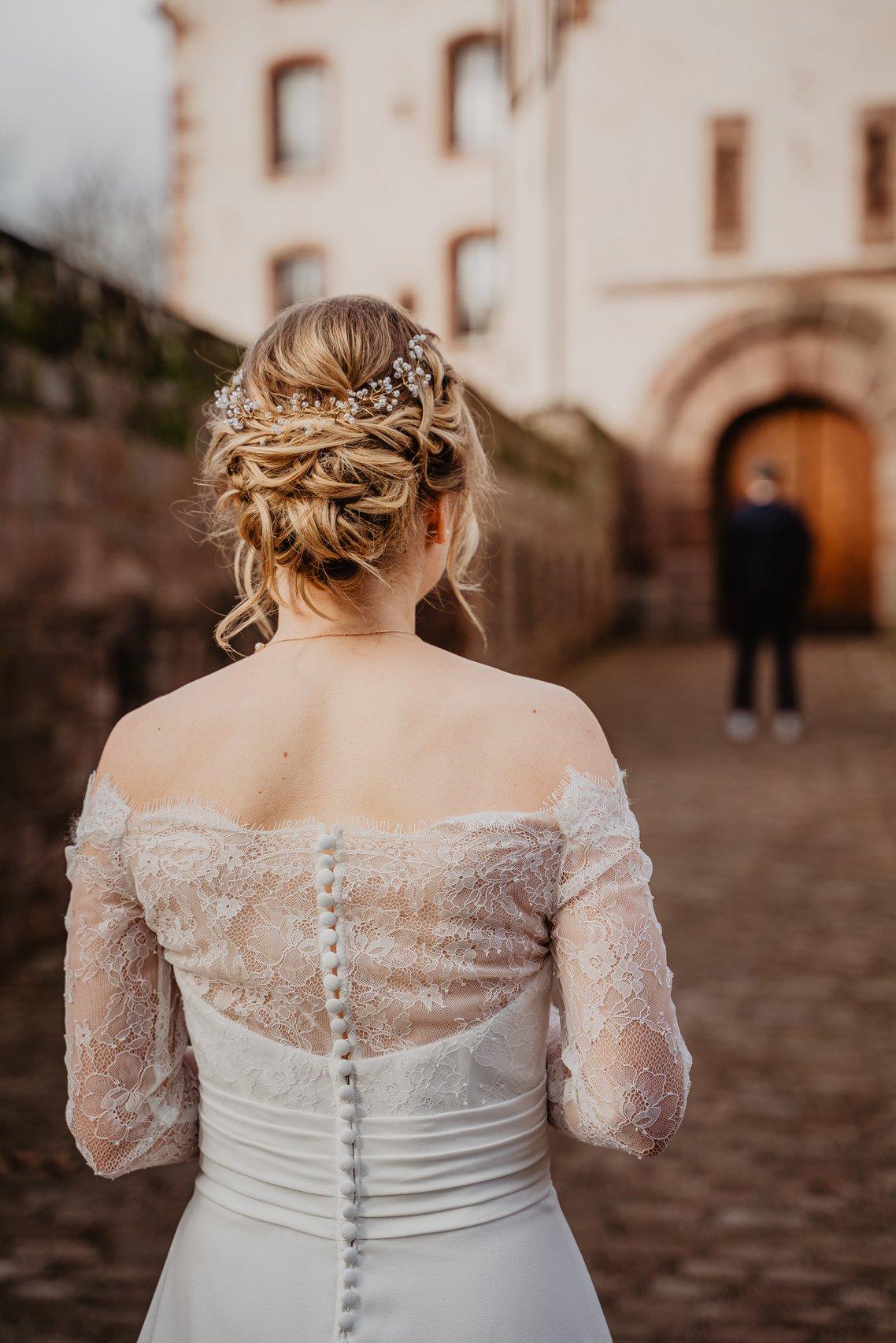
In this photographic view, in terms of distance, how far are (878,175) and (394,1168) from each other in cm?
1925

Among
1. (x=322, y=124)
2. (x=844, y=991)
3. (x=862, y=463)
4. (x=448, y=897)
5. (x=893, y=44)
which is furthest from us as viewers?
(x=322, y=124)

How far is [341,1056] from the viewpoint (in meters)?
1.42

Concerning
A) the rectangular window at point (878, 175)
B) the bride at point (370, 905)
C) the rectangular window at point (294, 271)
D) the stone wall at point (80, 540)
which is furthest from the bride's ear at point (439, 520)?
the rectangular window at point (294, 271)

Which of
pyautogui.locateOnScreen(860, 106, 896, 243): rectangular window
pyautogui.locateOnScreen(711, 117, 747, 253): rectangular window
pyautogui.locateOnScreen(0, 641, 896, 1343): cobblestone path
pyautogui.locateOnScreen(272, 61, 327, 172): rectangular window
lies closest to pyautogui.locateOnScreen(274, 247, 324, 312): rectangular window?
pyautogui.locateOnScreen(272, 61, 327, 172): rectangular window

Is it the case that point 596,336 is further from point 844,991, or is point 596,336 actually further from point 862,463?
point 844,991

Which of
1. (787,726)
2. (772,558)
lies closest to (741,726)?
(787,726)

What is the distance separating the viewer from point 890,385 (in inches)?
709

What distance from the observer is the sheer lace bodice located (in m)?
1.37

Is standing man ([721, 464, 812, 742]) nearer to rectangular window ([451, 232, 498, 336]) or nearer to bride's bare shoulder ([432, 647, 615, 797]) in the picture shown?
bride's bare shoulder ([432, 647, 615, 797])

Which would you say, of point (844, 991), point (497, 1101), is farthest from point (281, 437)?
point (844, 991)

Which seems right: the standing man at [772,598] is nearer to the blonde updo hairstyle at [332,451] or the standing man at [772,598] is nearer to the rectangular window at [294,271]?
the blonde updo hairstyle at [332,451]

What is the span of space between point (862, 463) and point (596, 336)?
4.23 meters

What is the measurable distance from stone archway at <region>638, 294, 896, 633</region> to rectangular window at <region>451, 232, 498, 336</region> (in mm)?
6329

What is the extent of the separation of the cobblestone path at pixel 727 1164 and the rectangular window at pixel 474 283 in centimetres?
1896
